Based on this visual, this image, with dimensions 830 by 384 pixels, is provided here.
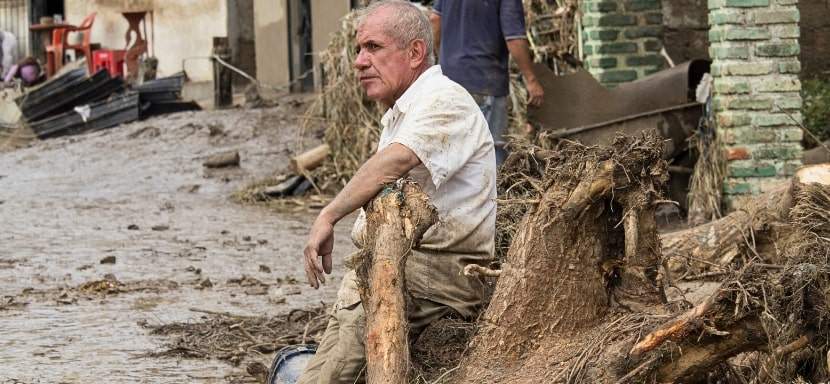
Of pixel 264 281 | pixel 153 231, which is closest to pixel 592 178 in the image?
Answer: pixel 264 281

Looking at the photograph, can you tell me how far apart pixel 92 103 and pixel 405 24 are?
577 inches

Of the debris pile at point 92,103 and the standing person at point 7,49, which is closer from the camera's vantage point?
the debris pile at point 92,103

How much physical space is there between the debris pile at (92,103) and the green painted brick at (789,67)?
10.4 m

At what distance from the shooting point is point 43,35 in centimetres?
2508

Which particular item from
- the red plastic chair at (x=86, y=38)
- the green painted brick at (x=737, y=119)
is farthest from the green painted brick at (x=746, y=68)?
the red plastic chair at (x=86, y=38)

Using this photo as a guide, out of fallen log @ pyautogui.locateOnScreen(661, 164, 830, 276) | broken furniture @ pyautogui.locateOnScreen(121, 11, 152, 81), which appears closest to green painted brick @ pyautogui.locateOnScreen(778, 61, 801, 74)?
fallen log @ pyautogui.locateOnScreen(661, 164, 830, 276)

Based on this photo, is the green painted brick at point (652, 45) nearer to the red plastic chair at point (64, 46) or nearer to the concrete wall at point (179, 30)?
the concrete wall at point (179, 30)

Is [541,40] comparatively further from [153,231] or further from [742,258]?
[742,258]

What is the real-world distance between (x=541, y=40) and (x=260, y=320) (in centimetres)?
548

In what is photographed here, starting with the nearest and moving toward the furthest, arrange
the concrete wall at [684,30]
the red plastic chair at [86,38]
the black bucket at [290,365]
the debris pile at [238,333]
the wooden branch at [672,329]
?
the wooden branch at [672,329] → the black bucket at [290,365] → the debris pile at [238,333] → the concrete wall at [684,30] → the red plastic chair at [86,38]

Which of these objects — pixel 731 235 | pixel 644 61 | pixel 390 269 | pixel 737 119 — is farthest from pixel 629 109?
pixel 390 269

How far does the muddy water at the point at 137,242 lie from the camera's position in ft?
21.4

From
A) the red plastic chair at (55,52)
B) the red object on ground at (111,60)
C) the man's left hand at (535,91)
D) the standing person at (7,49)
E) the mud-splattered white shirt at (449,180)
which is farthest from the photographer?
the standing person at (7,49)

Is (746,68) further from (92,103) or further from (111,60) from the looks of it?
(111,60)
